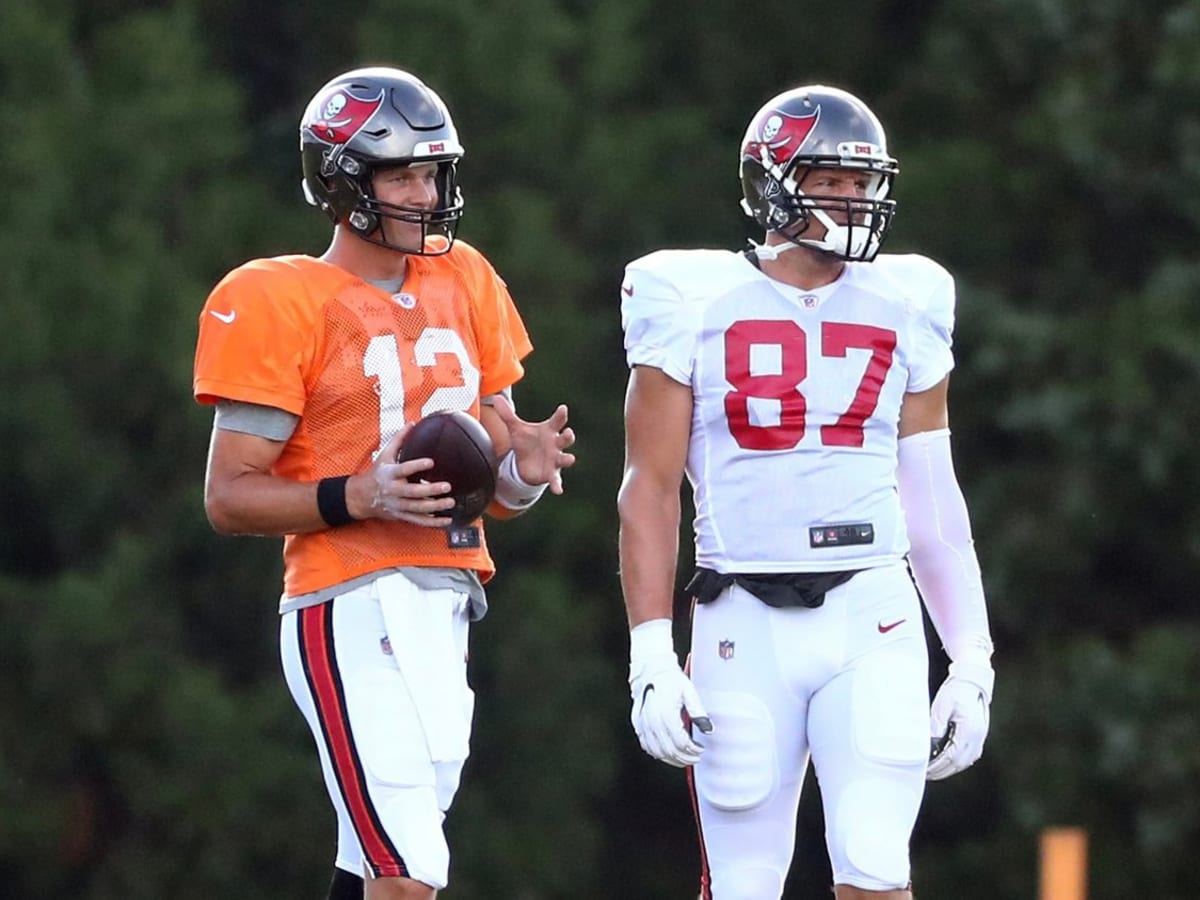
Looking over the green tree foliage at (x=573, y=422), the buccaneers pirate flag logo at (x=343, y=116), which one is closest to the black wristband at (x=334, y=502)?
the buccaneers pirate flag logo at (x=343, y=116)

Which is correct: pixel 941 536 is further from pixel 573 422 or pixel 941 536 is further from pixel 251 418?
pixel 573 422

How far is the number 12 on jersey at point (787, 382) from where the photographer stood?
4301 millimetres

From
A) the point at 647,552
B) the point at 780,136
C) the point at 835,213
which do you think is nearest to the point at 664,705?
the point at 647,552

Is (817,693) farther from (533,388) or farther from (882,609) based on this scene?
(533,388)

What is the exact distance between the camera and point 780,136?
14.5ft

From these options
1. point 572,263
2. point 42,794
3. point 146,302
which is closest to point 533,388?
point 572,263

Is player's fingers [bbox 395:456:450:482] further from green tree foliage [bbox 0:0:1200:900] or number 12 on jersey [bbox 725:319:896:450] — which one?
green tree foliage [bbox 0:0:1200:900]

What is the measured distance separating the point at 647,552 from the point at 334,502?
0.54 m

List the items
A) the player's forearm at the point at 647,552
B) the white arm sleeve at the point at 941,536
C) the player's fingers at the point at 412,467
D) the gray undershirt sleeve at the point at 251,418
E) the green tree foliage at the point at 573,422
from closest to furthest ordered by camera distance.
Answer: the player's fingers at the point at 412,467, the gray undershirt sleeve at the point at 251,418, the player's forearm at the point at 647,552, the white arm sleeve at the point at 941,536, the green tree foliage at the point at 573,422

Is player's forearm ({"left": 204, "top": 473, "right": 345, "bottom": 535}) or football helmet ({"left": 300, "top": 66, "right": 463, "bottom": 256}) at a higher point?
football helmet ({"left": 300, "top": 66, "right": 463, "bottom": 256})

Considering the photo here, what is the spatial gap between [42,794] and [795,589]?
9.43 m

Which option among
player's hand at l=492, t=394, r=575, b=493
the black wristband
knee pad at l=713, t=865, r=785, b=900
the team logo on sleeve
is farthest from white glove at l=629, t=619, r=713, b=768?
the team logo on sleeve

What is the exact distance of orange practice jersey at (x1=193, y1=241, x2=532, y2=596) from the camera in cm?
420

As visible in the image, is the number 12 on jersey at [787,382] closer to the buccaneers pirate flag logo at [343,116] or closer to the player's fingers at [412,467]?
the player's fingers at [412,467]
